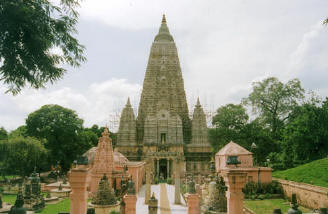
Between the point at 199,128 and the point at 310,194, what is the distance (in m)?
23.8

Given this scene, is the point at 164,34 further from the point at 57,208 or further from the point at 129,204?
the point at 129,204

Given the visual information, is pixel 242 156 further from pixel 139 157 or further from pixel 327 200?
pixel 139 157

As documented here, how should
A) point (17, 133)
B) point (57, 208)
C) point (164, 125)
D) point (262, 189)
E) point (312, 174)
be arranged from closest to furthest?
point (57, 208), point (312, 174), point (262, 189), point (17, 133), point (164, 125)

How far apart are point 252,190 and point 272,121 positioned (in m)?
17.7

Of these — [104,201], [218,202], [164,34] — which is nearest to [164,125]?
[164,34]

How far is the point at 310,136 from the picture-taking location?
26.7 meters

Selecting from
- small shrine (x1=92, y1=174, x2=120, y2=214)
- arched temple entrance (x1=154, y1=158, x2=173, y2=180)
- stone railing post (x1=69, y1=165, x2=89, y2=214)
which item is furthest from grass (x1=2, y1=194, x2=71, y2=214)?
arched temple entrance (x1=154, y1=158, x2=173, y2=180)

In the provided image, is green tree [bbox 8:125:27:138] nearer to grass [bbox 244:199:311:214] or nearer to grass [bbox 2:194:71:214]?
grass [bbox 2:194:71:214]

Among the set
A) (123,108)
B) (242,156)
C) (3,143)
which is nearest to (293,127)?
(242,156)

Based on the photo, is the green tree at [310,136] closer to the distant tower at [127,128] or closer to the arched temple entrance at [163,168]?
the arched temple entrance at [163,168]

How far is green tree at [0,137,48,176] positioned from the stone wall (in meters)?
24.2

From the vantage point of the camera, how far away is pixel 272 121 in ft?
125

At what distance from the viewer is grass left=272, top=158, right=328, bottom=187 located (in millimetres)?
19938

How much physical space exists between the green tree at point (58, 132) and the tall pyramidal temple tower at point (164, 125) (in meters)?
6.29
